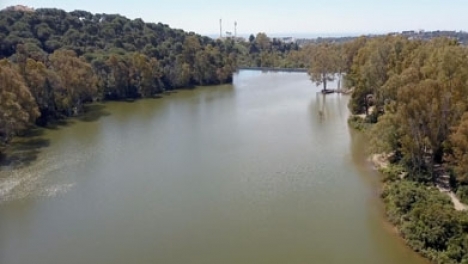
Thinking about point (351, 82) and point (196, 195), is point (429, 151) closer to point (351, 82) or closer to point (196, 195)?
point (196, 195)

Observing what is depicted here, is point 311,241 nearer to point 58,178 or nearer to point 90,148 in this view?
point 58,178

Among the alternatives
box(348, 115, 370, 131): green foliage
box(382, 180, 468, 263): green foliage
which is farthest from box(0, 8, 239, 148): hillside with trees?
box(382, 180, 468, 263): green foliage

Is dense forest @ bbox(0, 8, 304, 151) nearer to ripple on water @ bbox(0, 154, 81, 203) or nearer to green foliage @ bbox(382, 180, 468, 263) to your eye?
ripple on water @ bbox(0, 154, 81, 203)

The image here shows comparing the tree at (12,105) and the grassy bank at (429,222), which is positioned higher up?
the tree at (12,105)

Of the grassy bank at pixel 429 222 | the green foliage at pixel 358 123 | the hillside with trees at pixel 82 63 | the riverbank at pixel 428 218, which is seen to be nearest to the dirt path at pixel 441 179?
the riverbank at pixel 428 218

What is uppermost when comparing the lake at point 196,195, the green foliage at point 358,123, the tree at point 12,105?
the tree at point 12,105

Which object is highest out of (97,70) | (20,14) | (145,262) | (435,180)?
(20,14)

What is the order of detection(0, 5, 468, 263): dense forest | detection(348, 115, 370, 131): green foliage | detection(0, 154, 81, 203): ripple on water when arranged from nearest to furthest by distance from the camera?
1. detection(0, 5, 468, 263): dense forest
2. detection(0, 154, 81, 203): ripple on water
3. detection(348, 115, 370, 131): green foliage

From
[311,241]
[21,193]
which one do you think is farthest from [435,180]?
[21,193]

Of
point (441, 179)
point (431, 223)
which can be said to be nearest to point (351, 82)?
point (441, 179)

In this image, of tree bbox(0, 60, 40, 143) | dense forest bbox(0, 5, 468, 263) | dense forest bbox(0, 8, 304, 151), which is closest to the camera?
dense forest bbox(0, 5, 468, 263)

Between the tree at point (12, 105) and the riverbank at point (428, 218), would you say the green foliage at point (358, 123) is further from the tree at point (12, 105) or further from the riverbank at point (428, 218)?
the tree at point (12, 105)
